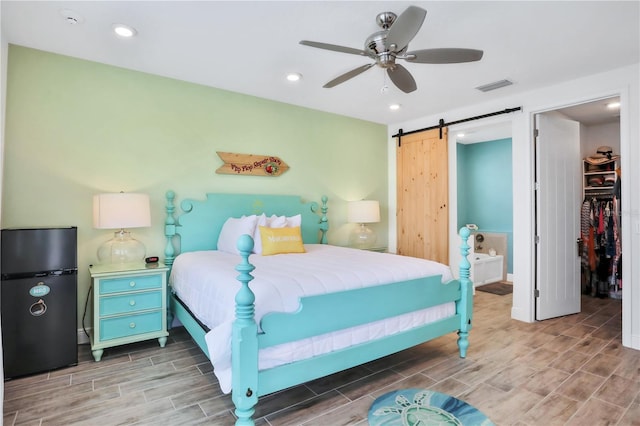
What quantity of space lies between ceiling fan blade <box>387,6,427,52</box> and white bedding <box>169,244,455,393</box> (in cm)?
147

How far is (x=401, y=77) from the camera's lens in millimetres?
2484

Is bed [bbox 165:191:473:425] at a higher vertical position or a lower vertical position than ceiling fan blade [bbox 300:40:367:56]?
lower

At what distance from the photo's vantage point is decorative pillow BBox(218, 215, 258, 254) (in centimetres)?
341

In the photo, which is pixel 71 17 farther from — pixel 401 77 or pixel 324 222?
pixel 324 222

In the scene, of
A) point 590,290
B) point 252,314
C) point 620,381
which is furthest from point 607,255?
point 252,314

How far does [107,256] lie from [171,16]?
2.10 metres

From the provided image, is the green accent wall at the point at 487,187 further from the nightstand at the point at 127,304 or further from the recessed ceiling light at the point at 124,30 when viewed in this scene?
the recessed ceiling light at the point at 124,30

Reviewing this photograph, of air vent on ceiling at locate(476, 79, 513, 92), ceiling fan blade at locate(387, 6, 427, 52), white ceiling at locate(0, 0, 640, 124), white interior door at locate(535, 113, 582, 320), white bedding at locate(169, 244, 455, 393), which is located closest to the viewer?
ceiling fan blade at locate(387, 6, 427, 52)

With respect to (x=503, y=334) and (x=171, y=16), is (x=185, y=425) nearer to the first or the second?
(x=171, y=16)

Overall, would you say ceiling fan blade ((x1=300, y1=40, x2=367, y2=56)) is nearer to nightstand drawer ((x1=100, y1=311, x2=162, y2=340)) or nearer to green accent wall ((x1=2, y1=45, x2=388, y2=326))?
green accent wall ((x1=2, y1=45, x2=388, y2=326))

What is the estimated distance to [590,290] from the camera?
4.98 meters

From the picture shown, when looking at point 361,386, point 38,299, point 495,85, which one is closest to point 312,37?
point 495,85

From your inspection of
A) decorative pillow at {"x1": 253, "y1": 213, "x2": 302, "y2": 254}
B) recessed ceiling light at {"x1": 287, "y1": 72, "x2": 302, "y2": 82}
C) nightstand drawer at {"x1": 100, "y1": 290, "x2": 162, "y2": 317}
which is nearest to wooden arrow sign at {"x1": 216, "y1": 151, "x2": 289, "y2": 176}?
decorative pillow at {"x1": 253, "y1": 213, "x2": 302, "y2": 254}

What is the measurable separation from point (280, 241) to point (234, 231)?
496 millimetres
